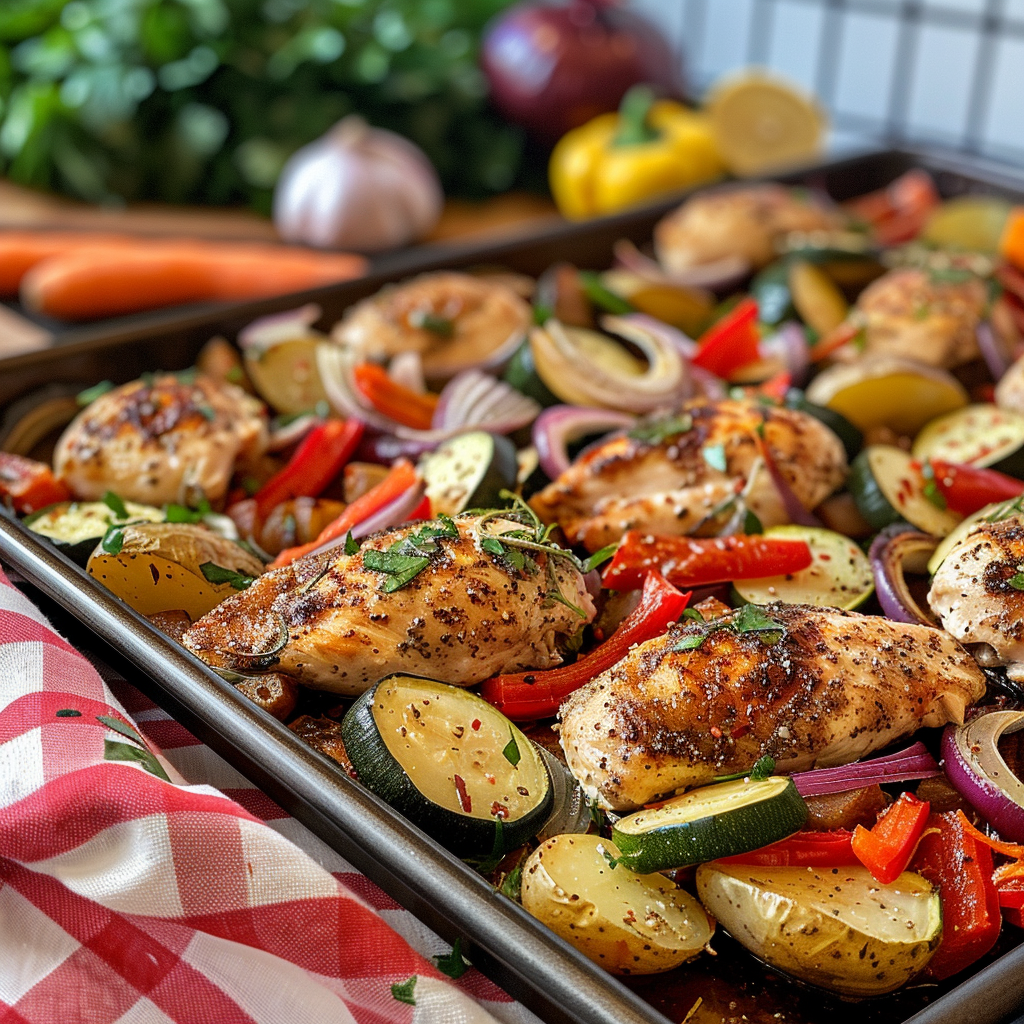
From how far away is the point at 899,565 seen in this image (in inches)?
107

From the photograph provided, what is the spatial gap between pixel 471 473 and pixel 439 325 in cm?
96

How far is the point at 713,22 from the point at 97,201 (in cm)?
395

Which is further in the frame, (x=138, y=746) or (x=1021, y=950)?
(x=138, y=746)

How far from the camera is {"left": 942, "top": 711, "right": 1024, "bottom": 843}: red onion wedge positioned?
6.86 ft

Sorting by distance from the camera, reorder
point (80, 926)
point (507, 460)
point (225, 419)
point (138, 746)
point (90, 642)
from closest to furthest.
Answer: point (80, 926) < point (138, 746) < point (90, 642) < point (507, 460) < point (225, 419)

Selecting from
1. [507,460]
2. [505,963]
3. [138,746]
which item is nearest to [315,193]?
[507,460]

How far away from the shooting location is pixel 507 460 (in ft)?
9.73

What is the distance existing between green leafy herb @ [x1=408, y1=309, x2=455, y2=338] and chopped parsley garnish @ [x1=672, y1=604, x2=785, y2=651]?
1.76 m

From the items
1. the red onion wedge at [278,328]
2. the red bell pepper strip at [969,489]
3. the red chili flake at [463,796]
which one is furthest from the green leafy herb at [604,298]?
the red chili flake at [463,796]

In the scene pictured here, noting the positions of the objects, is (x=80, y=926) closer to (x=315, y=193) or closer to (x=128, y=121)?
(x=315, y=193)

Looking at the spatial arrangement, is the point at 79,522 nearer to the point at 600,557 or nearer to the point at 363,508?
the point at 363,508

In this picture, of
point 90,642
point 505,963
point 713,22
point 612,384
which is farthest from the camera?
point 713,22

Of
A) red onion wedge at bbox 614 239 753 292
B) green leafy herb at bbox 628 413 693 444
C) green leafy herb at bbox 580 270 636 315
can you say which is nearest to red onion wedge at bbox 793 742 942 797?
green leafy herb at bbox 628 413 693 444

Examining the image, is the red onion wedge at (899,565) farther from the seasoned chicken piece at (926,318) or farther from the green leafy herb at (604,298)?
the green leafy herb at (604,298)
